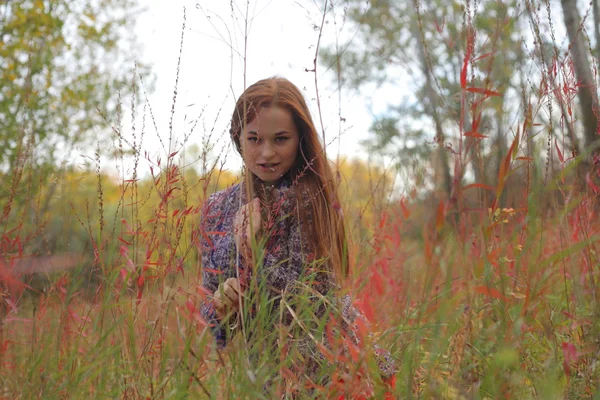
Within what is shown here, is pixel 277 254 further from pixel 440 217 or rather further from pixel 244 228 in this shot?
pixel 440 217

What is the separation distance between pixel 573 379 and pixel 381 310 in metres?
0.87

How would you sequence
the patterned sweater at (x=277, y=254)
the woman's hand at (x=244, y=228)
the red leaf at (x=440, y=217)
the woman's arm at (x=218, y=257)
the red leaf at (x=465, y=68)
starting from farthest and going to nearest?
the patterned sweater at (x=277, y=254), the woman's arm at (x=218, y=257), the woman's hand at (x=244, y=228), the red leaf at (x=465, y=68), the red leaf at (x=440, y=217)

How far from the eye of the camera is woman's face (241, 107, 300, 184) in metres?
1.92

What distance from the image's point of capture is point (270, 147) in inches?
75.8

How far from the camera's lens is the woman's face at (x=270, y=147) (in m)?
1.92

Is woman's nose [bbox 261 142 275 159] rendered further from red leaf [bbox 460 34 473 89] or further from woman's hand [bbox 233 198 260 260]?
red leaf [bbox 460 34 473 89]

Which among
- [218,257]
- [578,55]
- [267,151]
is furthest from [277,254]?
[578,55]

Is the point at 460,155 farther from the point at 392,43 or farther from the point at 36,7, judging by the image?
the point at 392,43

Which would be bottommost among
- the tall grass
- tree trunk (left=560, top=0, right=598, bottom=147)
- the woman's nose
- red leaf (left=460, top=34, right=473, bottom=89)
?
the tall grass

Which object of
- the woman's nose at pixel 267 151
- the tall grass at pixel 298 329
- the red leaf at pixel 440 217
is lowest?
the tall grass at pixel 298 329

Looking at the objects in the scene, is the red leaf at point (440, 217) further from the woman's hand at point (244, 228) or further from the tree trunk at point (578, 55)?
the tree trunk at point (578, 55)

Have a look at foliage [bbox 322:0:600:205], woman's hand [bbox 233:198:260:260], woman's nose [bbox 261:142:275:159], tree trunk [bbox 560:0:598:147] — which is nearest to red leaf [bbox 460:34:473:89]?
foliage [bbox 322:0:600:205]

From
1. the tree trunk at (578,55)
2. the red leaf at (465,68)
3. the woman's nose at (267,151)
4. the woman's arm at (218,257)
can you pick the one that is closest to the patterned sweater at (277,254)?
the woman's arm at (218,257)

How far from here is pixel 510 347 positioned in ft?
3.10
